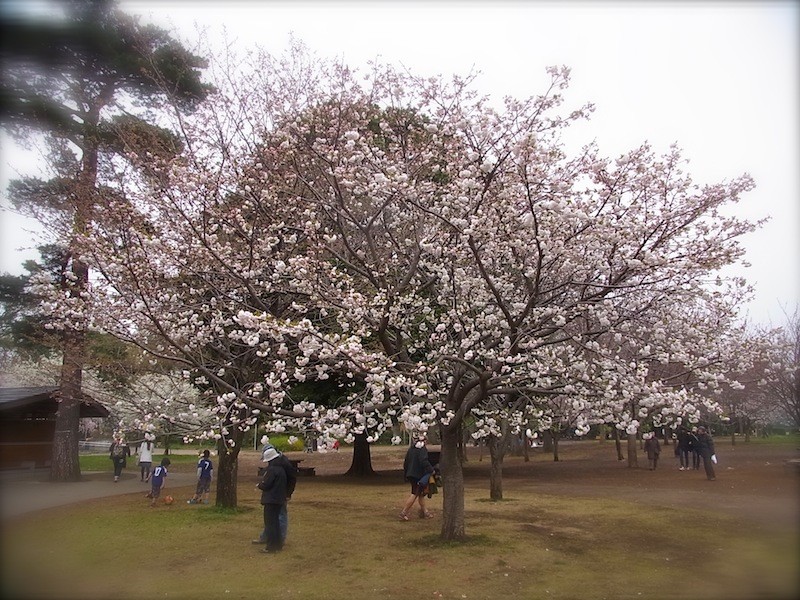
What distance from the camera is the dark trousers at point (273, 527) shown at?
7590 mm

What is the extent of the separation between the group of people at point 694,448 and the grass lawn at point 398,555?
5030mm

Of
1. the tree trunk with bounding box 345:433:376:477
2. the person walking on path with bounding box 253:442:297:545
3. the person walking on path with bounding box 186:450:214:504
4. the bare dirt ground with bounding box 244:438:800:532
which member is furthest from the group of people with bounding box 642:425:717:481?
the person walking on path with bounding box 186:450:214:504

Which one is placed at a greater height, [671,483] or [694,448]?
[694,448]

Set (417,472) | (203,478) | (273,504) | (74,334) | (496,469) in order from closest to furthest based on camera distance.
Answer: (273,504) < (417,472) < (74,334) < (203,478) < (496,469)

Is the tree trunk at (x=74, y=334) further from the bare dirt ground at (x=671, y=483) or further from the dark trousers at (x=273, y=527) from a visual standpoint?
the bare dirt ground at (x=671, y=483)

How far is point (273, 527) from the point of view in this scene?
7.62 meters

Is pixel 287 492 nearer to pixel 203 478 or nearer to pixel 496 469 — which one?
pixel 203 478

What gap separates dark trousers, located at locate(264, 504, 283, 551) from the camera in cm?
759

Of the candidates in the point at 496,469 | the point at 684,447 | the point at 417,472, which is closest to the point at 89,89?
the point at 417,472

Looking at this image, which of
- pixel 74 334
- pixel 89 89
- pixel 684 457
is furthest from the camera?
pixel 684 457

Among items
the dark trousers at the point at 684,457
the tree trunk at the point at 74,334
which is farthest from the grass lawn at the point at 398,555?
the dark trousers at the point at 684,457

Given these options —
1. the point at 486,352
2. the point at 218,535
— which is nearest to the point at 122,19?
the point at 486,352

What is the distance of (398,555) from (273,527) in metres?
1.77

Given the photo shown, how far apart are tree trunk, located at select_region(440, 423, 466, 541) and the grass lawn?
8.9 inches
